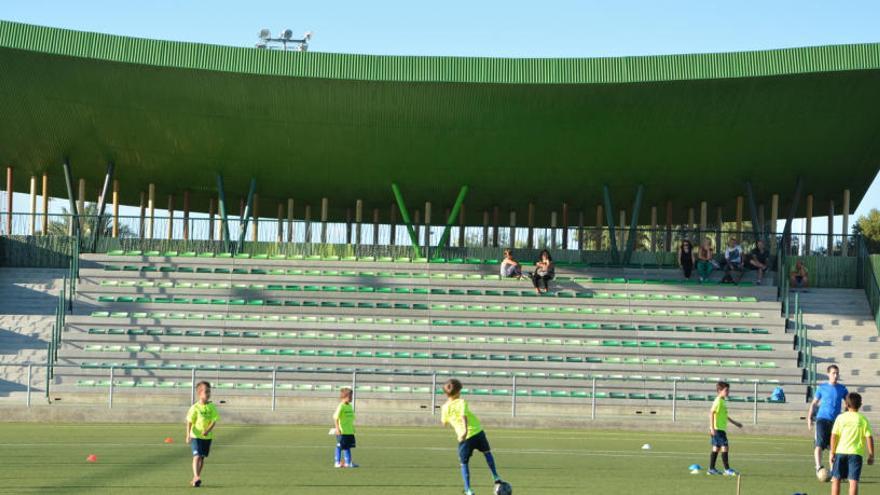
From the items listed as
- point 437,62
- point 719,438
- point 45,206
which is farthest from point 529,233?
point 719,438

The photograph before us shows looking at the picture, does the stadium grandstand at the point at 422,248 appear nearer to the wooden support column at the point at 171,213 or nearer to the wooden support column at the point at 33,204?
the wooden support column at the point at 33,204

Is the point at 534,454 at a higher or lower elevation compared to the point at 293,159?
lower

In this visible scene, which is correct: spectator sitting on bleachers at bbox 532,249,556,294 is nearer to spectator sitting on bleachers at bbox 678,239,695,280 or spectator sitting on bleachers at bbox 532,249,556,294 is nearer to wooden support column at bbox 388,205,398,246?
spectator sitting on bleachers at bbox 678,239,695,280

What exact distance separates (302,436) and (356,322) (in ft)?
33.2

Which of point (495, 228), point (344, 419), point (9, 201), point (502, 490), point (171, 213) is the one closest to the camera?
point (502, 490)

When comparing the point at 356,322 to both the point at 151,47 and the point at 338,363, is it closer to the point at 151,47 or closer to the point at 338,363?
the point at 338,363

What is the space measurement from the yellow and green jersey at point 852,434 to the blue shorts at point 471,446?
13.2 ft

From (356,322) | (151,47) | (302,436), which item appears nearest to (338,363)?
(356,322)

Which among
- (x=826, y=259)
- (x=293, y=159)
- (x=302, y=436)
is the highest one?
(x=293, y=159)

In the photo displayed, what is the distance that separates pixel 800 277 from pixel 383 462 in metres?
22.6

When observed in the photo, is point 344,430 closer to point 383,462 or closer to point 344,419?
point 344,419

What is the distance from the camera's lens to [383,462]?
1964 centimetres

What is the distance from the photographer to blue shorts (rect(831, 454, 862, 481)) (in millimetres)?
14289

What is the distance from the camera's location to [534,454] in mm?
21391
